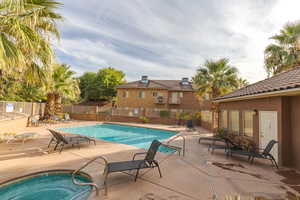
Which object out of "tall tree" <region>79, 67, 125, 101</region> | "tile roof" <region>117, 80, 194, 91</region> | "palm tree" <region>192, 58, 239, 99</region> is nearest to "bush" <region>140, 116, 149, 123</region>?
"tile roof" <region>117, 80, 194, 91</region>

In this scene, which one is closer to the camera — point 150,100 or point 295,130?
point 295,130

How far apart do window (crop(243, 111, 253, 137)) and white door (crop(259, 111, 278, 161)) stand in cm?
68

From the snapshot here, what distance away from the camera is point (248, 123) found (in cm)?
747

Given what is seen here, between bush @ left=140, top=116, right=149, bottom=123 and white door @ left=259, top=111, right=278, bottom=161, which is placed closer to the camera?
white door @ left=259, top=111, right=278, bottom=161

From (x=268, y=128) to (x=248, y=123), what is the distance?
138cm

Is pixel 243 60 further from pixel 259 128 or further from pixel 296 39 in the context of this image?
pixel 259 128

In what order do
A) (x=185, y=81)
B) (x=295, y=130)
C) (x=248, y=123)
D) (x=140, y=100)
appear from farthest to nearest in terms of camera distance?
(x=185, y=81)
(x=140, y=100)
(x=248, y=123)
(x=295, y=130)

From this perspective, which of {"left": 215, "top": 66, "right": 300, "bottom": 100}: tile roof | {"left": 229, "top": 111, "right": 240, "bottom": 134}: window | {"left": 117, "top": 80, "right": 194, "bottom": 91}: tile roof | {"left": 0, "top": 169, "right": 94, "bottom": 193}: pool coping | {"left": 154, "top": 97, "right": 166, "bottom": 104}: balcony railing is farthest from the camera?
{"left": 117, "top": 80, "right": 194, "bottom": 91}: tile roof

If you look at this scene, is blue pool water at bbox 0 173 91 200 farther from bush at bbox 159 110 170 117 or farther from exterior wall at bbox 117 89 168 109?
exterior wall at bbox 117 89 168 109

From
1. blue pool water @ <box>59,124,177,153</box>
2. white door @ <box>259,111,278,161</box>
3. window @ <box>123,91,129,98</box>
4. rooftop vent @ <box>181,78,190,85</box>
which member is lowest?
blue pool water @ <box>59,124,177,153</box>

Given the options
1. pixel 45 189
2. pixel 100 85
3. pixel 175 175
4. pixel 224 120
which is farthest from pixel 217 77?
pixel 100 85

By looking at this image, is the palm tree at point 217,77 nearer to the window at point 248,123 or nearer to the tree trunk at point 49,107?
the window at point 248,123

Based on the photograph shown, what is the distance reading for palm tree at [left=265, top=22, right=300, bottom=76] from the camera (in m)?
10.5

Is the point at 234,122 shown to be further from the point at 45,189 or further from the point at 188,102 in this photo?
the point at 188,102
